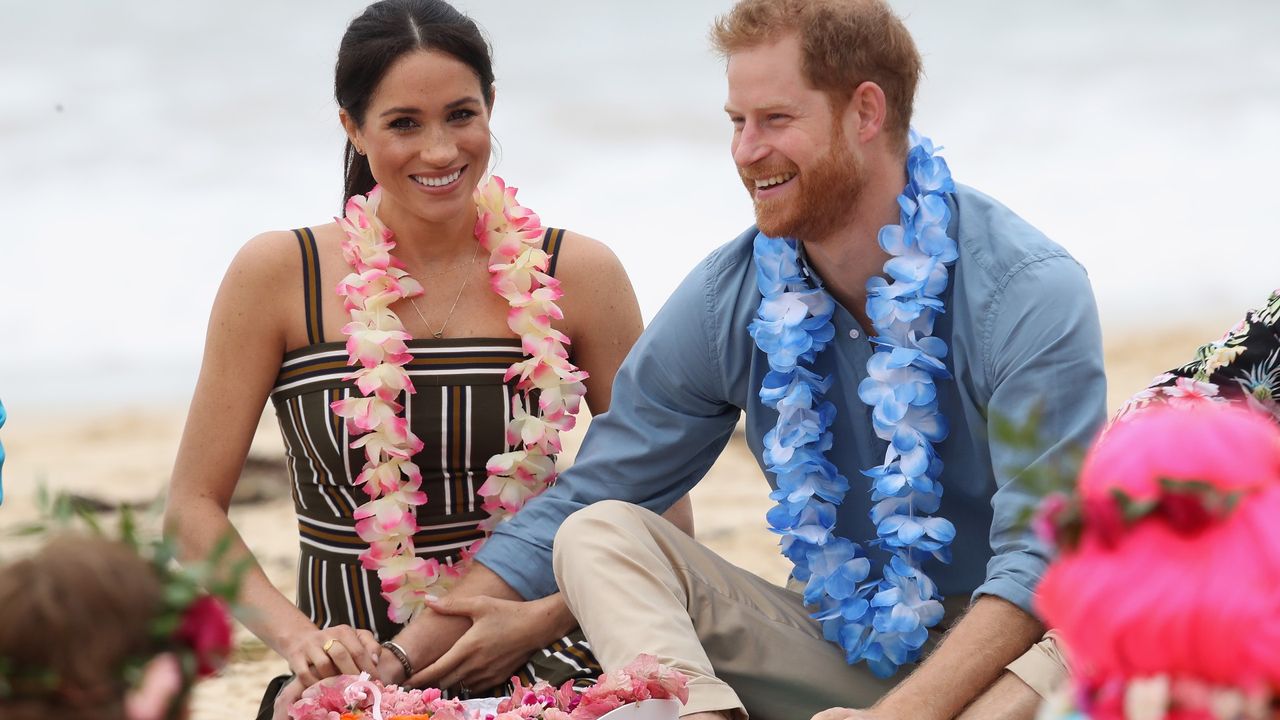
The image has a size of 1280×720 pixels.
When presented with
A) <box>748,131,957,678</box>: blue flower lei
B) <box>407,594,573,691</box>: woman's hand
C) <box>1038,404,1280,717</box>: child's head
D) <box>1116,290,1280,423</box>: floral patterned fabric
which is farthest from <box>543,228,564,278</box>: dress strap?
<box>1038,404,1280,717</box>: child's head

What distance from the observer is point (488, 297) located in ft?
12.1

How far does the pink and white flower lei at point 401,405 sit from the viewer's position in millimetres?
3463

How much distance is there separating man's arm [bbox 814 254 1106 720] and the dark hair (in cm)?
146

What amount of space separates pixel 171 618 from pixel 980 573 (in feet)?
7.07

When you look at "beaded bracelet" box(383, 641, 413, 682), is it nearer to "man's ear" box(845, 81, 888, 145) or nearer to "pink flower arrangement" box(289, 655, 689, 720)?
"pink flower arrangement" box(289, 655, 689, 720)

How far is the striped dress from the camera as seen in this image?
354 centimetres

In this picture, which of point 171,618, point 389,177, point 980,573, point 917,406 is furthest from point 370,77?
point 171,618

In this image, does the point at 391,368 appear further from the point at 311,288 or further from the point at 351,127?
the point at 351,127

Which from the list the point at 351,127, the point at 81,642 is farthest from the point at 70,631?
the point at 351,127

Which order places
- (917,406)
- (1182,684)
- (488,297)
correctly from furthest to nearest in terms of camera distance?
(488,297)
(917,406)
(1182,684)

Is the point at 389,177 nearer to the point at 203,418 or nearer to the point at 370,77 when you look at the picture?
the point at 370,77

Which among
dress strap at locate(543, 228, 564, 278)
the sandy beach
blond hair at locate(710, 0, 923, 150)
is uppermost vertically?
blond hair at locate(710, 0, 923, 150)

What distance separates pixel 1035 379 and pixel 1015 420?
0.29ft

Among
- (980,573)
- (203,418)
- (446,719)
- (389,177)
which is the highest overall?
(389,177)
